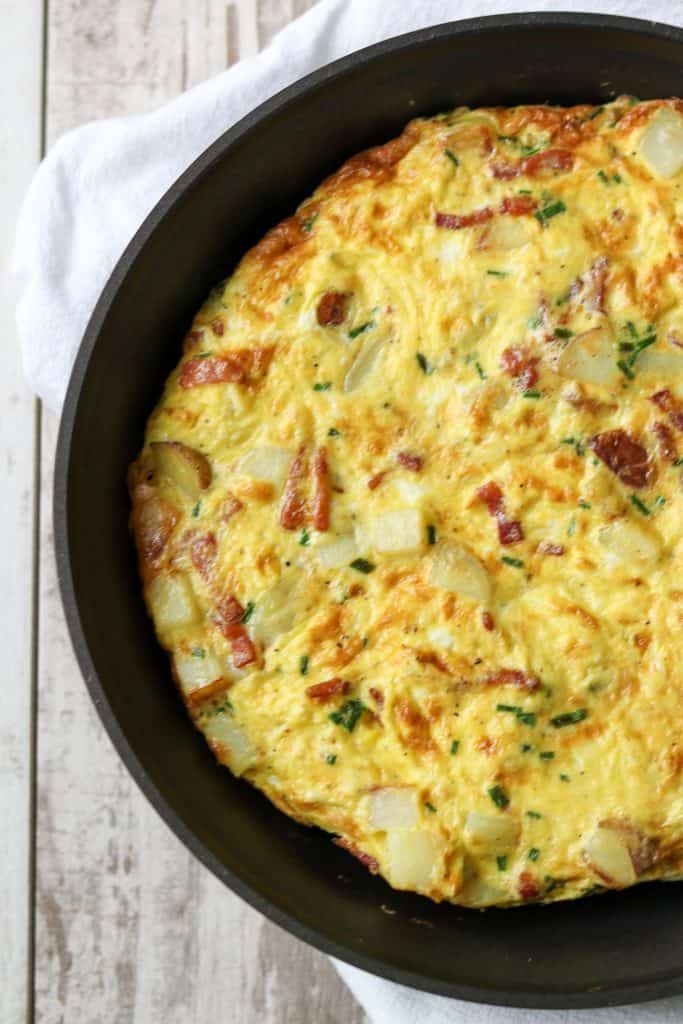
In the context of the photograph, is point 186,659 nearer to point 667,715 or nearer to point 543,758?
point 543,758

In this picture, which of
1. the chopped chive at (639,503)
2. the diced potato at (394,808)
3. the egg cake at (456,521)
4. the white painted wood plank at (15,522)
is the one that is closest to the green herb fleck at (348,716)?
the egg cake at (456,521)

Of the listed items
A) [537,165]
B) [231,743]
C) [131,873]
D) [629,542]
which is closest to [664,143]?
[537,165]

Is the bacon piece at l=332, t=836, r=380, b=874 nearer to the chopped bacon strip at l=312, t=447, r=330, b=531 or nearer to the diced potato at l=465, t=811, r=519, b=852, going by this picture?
the diced potato at l=465, t=811, r=519, b=852

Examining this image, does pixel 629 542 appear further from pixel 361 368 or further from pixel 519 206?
pixel 519 206

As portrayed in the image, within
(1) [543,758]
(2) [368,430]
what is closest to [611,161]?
(2) [368,430]

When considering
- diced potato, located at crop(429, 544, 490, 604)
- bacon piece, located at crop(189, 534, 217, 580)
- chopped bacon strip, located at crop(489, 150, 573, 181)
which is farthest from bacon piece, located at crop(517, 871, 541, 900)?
chopped bacon strip, located at crop(489, 150, 573, 181)

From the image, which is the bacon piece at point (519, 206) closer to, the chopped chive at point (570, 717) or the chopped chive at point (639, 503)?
the chopped chive at point (639, 503)
